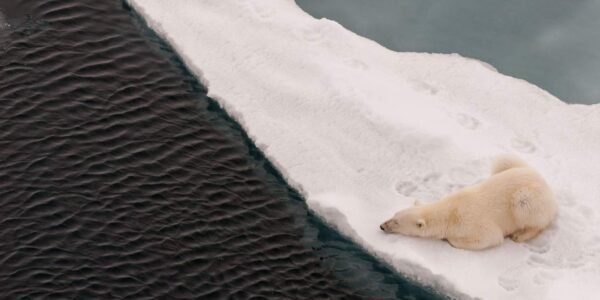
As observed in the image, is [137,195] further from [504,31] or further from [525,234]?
[504,31]

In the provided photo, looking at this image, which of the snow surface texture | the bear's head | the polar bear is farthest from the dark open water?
the polar bear

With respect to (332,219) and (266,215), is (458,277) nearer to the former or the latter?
(332,219)

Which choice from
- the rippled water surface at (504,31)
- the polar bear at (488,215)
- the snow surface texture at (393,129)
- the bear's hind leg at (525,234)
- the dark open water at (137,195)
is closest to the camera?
the dark open water at (137,195)

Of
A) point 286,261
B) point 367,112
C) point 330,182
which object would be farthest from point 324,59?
point 286,261

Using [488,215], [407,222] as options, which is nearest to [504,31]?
[488,215]

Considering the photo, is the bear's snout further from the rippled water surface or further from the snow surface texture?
the rippled water surface

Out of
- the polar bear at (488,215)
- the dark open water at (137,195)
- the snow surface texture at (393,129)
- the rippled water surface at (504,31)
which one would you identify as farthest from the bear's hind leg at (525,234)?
the rippled water surface at (504,31)

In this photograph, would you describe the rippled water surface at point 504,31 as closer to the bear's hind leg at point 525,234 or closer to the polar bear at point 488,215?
the polar bear at point 488,215

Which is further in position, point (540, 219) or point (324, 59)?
point (324, 59)
